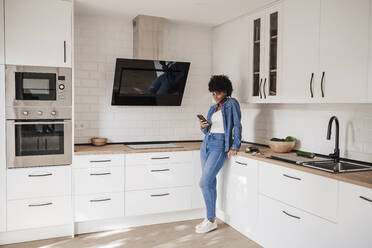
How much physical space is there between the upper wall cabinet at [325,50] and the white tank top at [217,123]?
682mm

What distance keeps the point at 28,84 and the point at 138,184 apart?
1.50m

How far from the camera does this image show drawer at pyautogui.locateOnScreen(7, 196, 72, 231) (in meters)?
3.41

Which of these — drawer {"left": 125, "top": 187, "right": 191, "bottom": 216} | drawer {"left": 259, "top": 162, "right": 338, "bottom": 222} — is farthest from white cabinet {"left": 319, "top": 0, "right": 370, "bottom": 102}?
drawer {"left": 125, "top": 187, "right": 191, "bottom": 216}

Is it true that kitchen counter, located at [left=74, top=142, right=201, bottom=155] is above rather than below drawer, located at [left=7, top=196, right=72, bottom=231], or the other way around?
above

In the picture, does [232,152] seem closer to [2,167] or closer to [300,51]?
[300,51]

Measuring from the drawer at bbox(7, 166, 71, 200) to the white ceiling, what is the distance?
1.71 m

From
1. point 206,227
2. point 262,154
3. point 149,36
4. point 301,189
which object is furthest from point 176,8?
point 206,227

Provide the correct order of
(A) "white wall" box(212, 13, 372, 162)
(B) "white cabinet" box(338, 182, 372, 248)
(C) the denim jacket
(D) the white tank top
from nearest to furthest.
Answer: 1. (B) "white cabinet" box(338, 182, 372, 248)
2. (A) "white wall" box(212, 13, 372, 162)
3. (C) the denim jacket
4. (D) the white tank top

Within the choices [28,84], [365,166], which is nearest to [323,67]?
[365,166]

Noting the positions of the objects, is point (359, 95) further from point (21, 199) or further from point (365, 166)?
point (21, 199)

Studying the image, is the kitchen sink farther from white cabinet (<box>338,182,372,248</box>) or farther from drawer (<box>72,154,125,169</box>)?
drawer (<box>72,154,125,169</box>)

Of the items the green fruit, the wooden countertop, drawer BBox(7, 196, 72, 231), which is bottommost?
drawer BBox(7, 196, 72, 231)

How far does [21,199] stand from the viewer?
3.43m

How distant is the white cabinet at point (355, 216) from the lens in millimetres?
2226
